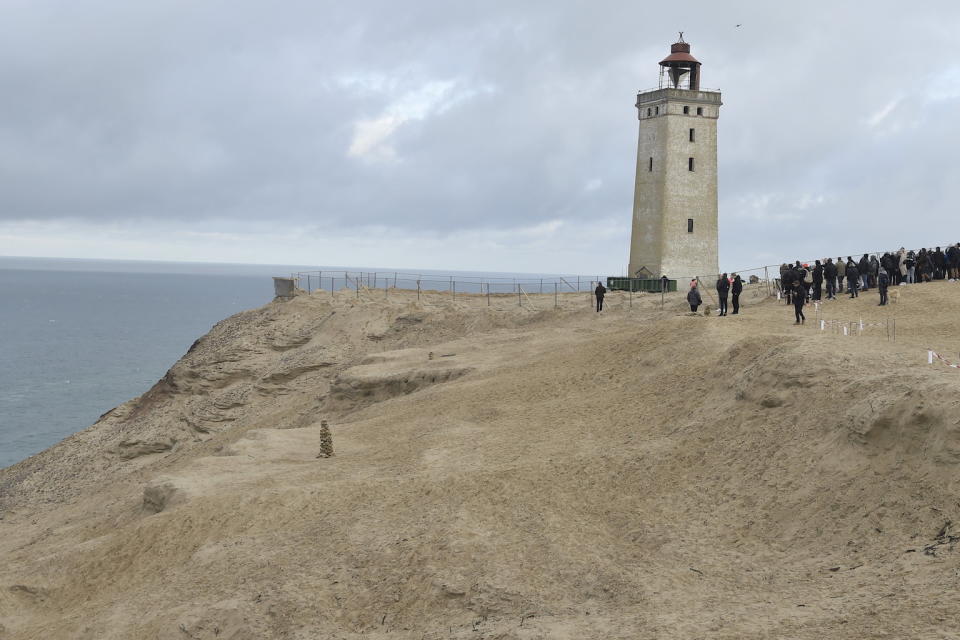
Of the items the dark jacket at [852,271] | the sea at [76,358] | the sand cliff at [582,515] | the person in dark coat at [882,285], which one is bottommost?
the sea at [76,358]

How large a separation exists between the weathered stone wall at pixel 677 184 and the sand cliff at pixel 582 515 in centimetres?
2419

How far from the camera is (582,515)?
16.6 m

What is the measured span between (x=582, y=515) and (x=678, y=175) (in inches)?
1501

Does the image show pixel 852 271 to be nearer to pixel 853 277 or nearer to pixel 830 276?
pixel 853 277

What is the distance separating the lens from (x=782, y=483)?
1603 cm

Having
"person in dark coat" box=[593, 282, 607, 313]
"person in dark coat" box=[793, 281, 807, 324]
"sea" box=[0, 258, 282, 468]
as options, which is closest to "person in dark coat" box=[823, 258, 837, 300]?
"person in dark coat" box=[793, 281, 807, 324]

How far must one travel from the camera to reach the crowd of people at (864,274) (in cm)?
3184

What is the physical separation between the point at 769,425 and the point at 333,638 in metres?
8.86

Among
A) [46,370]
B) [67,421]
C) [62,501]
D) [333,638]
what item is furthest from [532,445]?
[46,370]

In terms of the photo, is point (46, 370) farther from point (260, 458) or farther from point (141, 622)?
point (141, 622)

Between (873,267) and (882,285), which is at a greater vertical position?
(873,267)

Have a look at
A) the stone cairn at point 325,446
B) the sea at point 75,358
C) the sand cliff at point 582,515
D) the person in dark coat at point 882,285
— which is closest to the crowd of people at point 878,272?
the person in dark coat at point 882,285

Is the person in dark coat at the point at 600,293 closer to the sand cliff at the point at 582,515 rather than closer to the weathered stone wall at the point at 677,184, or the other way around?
the weathered stone wall at the point at 677,184

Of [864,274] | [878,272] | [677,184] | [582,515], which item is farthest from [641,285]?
[582,515]
